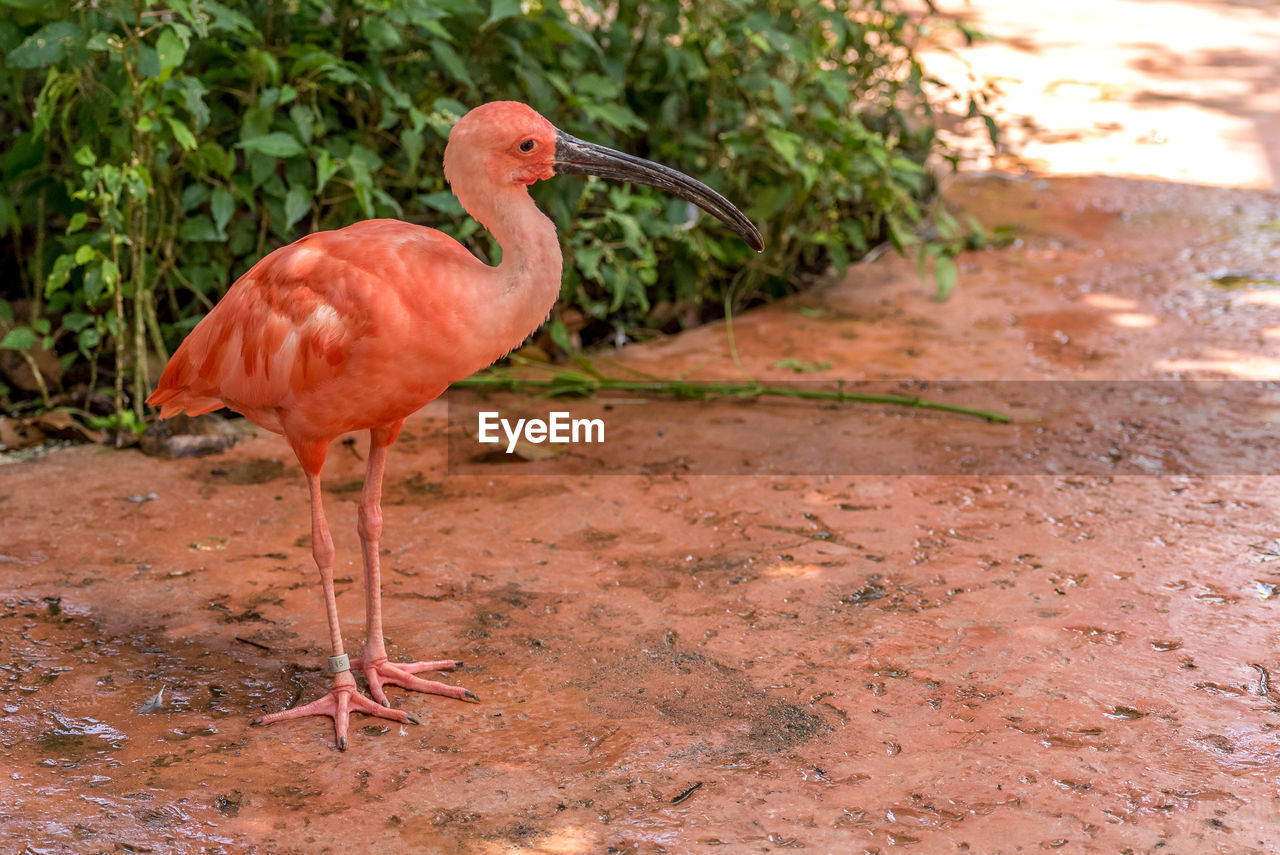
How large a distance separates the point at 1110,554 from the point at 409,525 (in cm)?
222

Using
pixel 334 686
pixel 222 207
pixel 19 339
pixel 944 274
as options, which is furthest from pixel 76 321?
pixel 944 274

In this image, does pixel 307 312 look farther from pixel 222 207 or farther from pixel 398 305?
pixel 222 207

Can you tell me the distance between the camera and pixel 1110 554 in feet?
12.5

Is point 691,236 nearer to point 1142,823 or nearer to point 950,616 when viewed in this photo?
point 950,616

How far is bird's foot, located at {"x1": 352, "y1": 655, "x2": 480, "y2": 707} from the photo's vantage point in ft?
10.2

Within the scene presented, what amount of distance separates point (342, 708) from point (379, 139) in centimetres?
292

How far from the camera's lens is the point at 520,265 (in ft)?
9.32

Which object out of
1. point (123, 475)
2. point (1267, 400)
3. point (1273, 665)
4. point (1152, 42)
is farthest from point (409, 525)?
point (1152, 42)

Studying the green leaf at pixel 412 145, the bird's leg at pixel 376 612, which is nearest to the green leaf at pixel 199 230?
the green leaf at pixel 412 145

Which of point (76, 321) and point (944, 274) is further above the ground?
point (944, 274)

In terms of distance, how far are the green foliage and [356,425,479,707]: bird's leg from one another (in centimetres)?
146

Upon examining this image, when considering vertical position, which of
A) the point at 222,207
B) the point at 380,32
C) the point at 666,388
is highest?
the point at 380,32

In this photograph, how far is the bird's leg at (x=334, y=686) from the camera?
301 centimetres

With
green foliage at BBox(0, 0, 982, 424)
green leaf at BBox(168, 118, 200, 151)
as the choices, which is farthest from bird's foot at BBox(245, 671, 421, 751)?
green leaf at BBox(168, 118, 200, 151)
